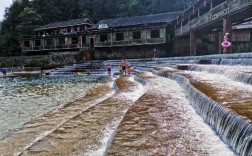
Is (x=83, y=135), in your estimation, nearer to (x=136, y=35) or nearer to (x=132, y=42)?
(x=132, y=42)

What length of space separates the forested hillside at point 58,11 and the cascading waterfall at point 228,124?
2181 inches

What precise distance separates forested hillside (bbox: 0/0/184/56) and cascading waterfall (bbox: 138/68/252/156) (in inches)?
2181

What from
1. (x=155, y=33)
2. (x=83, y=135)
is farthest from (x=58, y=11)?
(x=83, y=135)

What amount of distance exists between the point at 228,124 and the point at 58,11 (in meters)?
70.2

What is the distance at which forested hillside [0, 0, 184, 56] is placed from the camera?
192 ft

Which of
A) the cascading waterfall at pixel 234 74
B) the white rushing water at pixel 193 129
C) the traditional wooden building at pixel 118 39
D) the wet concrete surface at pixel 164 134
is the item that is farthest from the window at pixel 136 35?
the wet concrete surface at pixel 164 134

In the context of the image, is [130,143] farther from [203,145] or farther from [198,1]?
[198,1]

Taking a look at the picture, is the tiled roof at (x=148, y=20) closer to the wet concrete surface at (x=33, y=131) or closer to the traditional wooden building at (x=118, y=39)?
the traditional wooden building at (x=118, y=39)

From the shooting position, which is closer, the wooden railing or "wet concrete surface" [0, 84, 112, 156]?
"wet concrete surface" [0, 84, 112, 156]

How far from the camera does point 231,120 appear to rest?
416 centimetres

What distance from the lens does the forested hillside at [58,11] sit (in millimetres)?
58531

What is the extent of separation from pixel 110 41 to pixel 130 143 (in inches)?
1556

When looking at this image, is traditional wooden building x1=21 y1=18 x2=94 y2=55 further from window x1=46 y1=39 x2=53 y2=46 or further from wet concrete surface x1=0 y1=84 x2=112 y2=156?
wet concrete surface x1=0 y1=84 x2=112 y2=156

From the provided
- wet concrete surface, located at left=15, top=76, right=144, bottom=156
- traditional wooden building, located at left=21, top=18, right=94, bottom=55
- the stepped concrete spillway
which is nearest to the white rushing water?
the stepped concrete spillway
